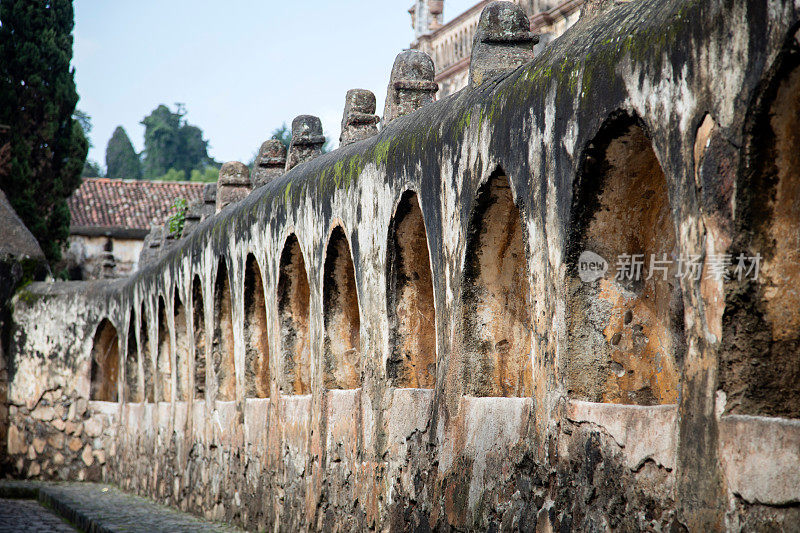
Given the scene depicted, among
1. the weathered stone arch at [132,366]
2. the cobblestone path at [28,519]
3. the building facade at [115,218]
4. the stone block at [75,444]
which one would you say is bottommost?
the cobblestone path at [28,519]

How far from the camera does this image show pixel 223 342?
10484 mm

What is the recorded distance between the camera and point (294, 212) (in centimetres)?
816

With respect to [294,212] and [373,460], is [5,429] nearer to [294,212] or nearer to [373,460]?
[294,212]

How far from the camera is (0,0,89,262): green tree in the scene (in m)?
21.5

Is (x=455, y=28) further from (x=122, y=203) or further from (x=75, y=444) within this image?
(x=122, y=203)

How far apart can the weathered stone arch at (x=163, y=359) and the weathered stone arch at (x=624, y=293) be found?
886 cm

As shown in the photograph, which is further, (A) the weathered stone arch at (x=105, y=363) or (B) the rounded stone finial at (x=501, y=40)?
(A) the weathered stone arch at (x=105, y=363)

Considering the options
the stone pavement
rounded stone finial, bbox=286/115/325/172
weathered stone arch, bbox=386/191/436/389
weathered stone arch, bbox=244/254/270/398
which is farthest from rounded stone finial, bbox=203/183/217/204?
weathered stone arch, bbox=386/191/436/389

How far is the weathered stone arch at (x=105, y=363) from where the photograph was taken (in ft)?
50.3

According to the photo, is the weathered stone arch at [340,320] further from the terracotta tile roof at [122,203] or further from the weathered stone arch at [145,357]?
the terracotta tile roof at [122,203]

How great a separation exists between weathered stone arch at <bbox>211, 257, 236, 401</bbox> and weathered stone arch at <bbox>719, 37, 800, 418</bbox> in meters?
7.37

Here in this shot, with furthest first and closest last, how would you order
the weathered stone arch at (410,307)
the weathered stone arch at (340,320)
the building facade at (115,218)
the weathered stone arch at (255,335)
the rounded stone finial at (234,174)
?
1. the building facade at (115,218)
2. the rounded stone finial at (234,174)
3. the weathered stone arch at (255,335)
4. the weathered stone arch at (340,320)
5. the weathered stone arch at (410,307)

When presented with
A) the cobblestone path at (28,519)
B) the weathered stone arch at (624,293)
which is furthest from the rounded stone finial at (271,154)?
the weathered stone arch at (624,293)

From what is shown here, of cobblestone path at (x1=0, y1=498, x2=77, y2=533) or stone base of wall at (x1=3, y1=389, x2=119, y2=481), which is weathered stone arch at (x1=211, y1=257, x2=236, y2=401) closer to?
cobblestone path at (x1=0, y1=498, x2=77, y2=533)
